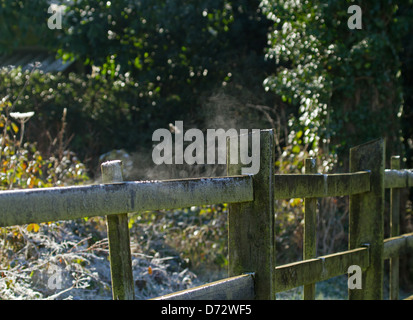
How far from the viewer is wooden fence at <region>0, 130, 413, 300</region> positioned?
1.54 meters

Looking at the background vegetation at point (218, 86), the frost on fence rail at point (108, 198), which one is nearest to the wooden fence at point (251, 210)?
the frost on fence rail at point (108, 198)

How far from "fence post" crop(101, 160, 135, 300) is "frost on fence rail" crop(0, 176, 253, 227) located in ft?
0.12

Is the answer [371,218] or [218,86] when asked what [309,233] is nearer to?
[371,218]

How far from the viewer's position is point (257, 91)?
31.8 feet

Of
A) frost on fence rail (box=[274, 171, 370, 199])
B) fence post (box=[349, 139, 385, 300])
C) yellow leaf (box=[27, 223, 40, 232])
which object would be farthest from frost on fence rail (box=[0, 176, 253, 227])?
yellow leaf (box=[27, 223, 40, 232])

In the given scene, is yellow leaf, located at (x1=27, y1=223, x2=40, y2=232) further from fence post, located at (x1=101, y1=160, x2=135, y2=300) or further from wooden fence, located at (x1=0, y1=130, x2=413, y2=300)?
fence post, located at (x1=101, y1=160, x2=135, y2=300)

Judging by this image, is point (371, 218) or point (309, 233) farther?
point (371, 218)

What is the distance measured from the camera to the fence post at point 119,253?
1597 millimetres

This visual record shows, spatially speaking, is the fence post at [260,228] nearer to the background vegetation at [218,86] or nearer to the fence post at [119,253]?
the fence post at [119,253]

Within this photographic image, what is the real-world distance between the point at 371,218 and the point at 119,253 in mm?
1942

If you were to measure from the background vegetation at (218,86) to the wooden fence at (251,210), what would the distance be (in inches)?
112

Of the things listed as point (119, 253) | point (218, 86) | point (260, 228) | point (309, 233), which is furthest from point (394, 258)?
point (218, 86)

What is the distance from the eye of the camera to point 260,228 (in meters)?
2.05
